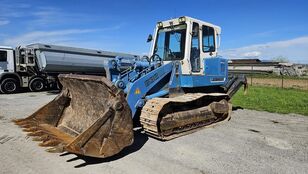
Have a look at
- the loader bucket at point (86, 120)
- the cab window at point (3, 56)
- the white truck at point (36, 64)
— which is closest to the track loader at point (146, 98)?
the loader bucket at point (86, 120)

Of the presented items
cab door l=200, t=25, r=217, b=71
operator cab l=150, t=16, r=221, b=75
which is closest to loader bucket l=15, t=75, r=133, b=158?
operator cab l=150, t=16, r=221, b=75

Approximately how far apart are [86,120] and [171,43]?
314 cm

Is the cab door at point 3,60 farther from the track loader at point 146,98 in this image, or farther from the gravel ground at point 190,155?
the track loader at point 146,98

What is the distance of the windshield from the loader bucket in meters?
2.62

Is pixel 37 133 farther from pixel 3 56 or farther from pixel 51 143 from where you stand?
pixel 3 56

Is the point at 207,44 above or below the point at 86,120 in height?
above

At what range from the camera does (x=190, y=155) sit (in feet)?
Answer: 17.1

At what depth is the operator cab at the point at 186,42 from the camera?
281 inches

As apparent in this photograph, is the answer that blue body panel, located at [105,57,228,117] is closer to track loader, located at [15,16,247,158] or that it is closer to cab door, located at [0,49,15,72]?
track loader, located at [15,16,247,158]

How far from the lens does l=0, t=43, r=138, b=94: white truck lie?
52.4 ft

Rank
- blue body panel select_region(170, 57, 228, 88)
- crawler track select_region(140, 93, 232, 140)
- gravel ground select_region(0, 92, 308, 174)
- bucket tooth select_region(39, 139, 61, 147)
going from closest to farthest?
gravel ground select_region(0, 92, 308, 174) → bucket tooth select_region(39, 139, 61, 147) → crawler track select_region(140, 93, 232, 140) → blue body panel select_region(170, 57, 228, 88)

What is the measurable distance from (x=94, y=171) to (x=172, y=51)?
407 cm

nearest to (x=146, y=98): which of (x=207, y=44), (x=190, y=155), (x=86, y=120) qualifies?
(x=86, y=120)

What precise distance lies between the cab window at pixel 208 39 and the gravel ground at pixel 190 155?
7.16ft
